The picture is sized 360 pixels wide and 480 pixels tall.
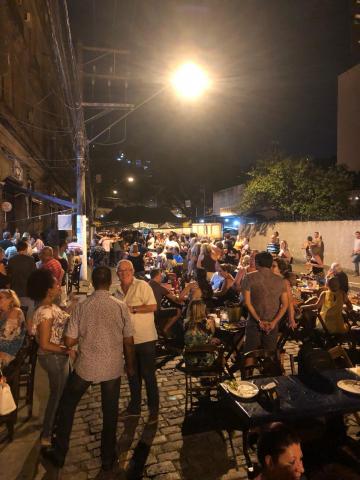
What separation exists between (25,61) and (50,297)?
16905mm

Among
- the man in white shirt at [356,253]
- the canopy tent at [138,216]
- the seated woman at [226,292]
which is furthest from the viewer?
the canopy tent at [138,216]

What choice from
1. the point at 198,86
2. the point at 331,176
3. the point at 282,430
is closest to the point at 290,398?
the point at 282,430

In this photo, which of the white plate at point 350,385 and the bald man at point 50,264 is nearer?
the white plate at point 350,385

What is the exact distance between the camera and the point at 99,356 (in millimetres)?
3508

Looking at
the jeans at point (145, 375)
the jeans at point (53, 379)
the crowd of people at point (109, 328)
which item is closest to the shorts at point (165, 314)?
the crowd of people at point (109, 328)

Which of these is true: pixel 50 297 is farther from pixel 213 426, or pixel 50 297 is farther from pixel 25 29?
pixel 25 29

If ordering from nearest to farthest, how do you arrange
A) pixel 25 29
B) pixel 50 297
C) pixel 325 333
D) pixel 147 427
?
pixel 50 297 → pixel 147 427 → pixel 325 333 → pixel 25 29

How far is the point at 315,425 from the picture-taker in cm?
357

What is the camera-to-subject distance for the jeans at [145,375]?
14.7 ft

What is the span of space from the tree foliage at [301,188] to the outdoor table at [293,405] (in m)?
20.2

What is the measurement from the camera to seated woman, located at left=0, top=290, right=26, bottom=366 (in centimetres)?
436

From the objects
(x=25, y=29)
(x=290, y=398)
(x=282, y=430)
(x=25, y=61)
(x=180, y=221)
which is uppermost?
(x=25, y=29)

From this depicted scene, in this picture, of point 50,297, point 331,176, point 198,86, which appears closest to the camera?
point 50,297

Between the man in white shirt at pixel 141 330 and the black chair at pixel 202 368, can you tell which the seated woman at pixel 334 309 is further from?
the man in white shirt at pixel 141 330
